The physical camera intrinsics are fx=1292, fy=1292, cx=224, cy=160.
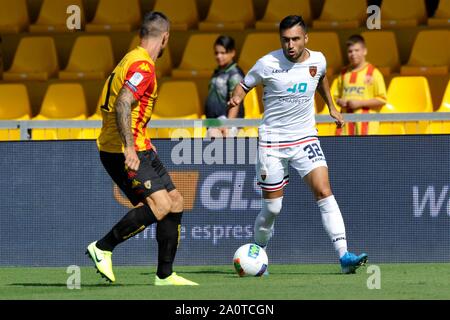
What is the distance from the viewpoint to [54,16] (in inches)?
762

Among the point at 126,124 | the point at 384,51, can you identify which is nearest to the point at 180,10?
the point at 384,51

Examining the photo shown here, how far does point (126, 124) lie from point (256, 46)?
7556 mm

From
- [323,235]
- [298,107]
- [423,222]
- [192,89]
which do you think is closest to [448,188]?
[423,222]

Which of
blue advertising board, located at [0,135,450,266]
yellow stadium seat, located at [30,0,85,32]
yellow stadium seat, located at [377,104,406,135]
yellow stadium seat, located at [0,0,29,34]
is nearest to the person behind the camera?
blue advertising board, located at [0,135,450,266]

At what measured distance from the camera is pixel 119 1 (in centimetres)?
1922

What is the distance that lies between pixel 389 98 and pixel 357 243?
327cm

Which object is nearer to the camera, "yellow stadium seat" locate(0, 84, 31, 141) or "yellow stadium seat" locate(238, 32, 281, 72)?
"yellow stadium seat" locate(238, 32, 281, 72)

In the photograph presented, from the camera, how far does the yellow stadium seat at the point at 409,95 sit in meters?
16.1

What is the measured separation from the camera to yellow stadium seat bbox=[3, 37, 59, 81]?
18625 millimetres

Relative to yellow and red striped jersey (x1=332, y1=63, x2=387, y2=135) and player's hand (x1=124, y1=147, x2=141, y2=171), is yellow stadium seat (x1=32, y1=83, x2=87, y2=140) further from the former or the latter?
player's hand (x1=124, y1=147, x2=141, y2=171)

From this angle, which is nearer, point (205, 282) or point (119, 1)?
point (205, 282)

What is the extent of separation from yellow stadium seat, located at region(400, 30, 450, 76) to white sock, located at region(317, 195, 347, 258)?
18.4ft

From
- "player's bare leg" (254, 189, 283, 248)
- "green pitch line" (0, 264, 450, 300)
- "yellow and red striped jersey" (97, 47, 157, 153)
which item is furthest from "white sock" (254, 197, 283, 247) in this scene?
"yellow and red striped jersey" (97, 47, 157, 153)
